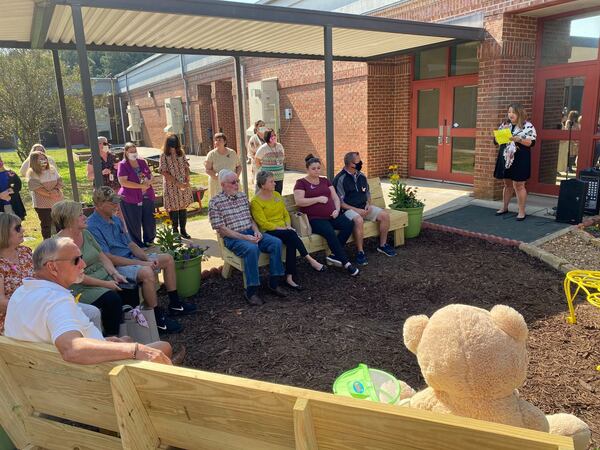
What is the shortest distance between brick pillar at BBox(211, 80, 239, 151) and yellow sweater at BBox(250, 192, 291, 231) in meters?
14.3

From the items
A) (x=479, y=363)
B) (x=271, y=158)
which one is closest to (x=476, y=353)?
(x=479, y=363)

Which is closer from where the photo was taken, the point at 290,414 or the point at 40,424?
the point at 290,414

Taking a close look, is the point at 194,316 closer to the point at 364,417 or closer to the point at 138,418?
the point at 138,418

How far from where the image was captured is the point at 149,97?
27.7 m

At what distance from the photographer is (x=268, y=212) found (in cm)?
550

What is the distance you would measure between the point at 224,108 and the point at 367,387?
18699 mm

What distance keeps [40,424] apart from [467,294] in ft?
13.8

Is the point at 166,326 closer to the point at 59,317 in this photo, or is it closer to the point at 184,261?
the point at 184,261

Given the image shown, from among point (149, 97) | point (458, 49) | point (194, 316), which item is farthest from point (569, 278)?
point (149, 97)

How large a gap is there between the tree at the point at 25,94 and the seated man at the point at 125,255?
56.0 ft

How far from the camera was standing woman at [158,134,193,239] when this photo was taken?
6930mm

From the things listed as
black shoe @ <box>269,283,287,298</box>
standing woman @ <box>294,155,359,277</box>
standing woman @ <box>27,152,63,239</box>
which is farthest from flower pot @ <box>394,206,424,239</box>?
standing woman @ <box>27,152,63,239</box>

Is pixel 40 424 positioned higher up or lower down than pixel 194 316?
higher up

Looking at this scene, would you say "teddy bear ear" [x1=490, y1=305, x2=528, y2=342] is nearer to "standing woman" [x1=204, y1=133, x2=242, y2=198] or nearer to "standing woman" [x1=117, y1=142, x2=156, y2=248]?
"standing woman" [x1=117, y1=142, x2=156, y2=248]
